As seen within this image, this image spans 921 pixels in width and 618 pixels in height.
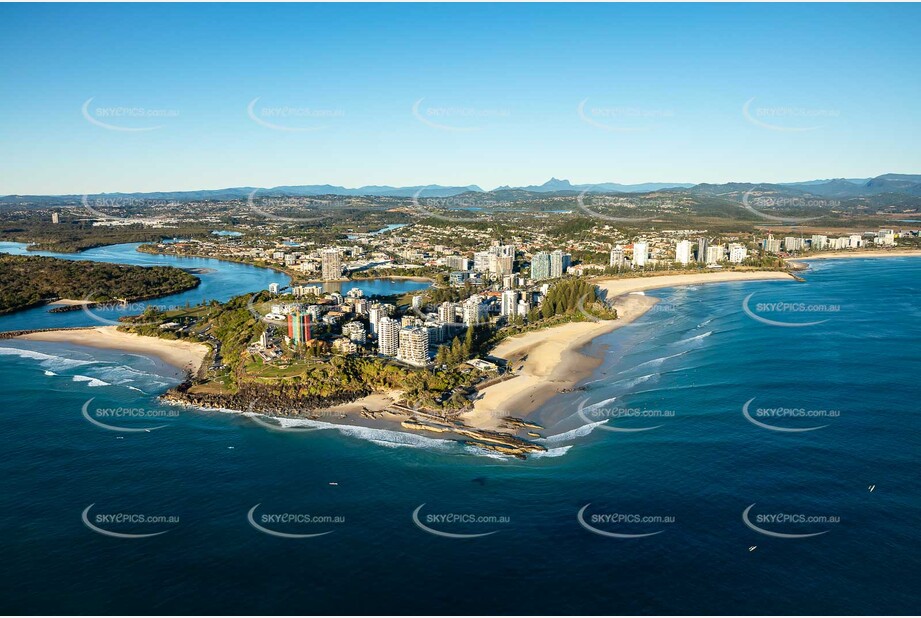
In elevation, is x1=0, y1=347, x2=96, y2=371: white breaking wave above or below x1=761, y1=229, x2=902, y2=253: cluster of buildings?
below

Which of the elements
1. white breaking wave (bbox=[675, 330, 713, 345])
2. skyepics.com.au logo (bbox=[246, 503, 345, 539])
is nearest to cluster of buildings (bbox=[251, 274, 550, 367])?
white breaking wave (bbox=[675, 330, 713, 345])

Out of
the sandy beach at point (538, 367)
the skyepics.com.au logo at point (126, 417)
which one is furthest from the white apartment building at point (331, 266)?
the skyepics.com.au logo at point (126, 417)

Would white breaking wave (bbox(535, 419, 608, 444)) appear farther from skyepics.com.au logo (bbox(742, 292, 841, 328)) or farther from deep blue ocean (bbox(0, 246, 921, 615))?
skyepics.com.au logo (bbox(742, 292, 841, 328))

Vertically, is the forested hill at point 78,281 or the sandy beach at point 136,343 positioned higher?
the forested hill at point 78,281

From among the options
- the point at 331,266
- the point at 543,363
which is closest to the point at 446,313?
the point at 543,363

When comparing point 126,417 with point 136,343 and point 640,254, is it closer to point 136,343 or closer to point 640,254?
point 136,343

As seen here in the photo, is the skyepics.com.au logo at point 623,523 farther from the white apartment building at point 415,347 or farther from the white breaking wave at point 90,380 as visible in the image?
the white breaking wave at point 90,380

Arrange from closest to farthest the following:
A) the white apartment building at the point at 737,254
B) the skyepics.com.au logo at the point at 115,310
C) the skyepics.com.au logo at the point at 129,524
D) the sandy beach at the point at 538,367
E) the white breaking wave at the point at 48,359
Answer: the skyepics.com.au logo at the point at 129,524 < the sandy beach at the point at 538,367 < the white breaking wave at the point at 48,359 < the skyepics.com.au logo at the point at 115,310 < the white apartment building at the point at 737,254

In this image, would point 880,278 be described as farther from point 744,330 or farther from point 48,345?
point 48,345

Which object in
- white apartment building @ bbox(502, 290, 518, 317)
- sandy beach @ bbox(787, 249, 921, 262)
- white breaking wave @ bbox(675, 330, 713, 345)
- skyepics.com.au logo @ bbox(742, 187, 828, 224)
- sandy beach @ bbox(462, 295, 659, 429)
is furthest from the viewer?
skyepics.com.au logo @ bbox(742, 187, 828, 224)
